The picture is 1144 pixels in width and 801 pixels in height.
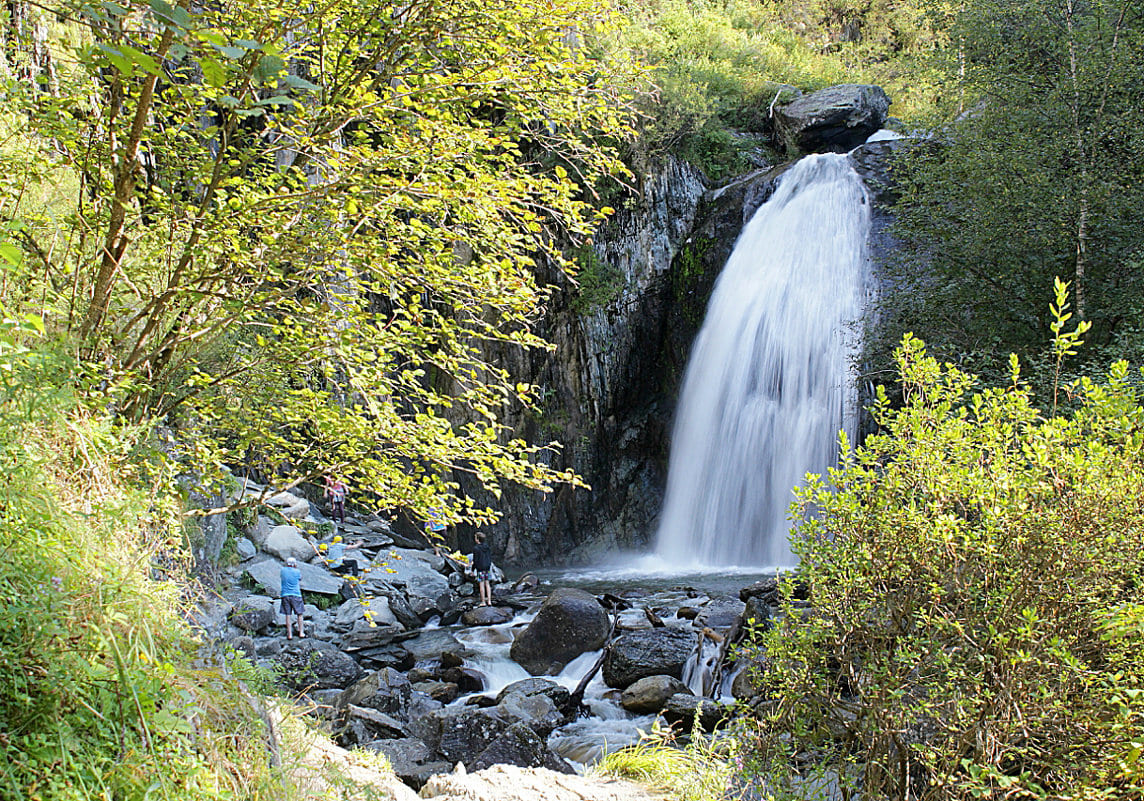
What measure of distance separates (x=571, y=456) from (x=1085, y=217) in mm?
12945

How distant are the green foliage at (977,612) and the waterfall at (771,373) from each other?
34.6 ft

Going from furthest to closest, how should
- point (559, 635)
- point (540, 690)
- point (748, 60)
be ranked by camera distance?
point (748, 60) → point (559, 635) → point (540, 690)

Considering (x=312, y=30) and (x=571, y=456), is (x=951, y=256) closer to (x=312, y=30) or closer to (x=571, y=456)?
(x=312, y=30)

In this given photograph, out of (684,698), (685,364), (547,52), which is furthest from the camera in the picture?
(685,364)

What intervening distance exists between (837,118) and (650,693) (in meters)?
16.1

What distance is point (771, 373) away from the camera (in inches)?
594

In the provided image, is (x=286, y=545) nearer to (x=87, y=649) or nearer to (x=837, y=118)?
(x=87, y=649)

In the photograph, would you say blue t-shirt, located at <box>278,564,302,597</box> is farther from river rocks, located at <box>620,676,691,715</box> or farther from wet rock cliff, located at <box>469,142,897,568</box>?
wet rock cliff, located at <box>469,142,897,568</box>

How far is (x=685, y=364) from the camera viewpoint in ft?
57.4

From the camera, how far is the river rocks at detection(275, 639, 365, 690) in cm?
793

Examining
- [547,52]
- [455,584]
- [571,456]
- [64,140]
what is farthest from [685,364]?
[64,140]

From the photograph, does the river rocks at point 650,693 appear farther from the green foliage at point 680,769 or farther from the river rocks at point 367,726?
the river rocks at point 367,726

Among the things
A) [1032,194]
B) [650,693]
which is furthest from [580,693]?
[1032,194]

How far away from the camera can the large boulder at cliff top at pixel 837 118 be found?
18.4m
